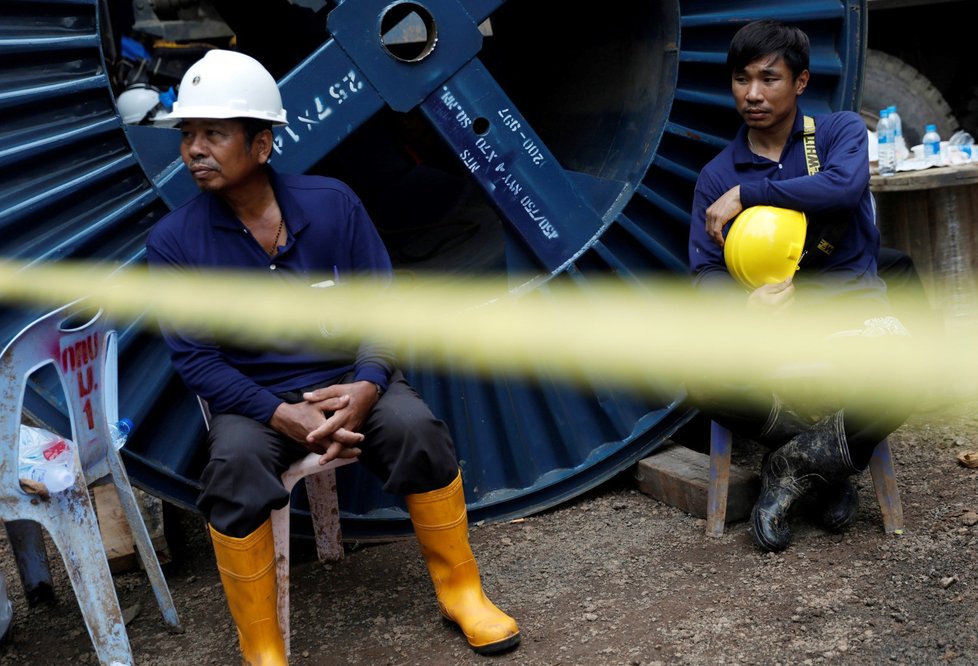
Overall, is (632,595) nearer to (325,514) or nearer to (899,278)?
(325,514)

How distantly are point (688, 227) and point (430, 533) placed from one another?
1449 millimetres

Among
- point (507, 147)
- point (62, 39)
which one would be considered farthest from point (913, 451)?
point (62, 39)

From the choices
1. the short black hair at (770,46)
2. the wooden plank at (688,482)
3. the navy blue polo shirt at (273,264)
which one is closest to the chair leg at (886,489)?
the wooden plank at (688,482)

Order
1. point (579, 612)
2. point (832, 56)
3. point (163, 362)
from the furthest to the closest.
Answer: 1. point (832, 56)
2. point (163, 362)
3. point (579, 612)

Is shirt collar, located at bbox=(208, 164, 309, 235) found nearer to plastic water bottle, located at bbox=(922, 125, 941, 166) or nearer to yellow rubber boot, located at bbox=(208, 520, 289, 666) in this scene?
yellow rubber boot, located at bbox=(208, 520, 289, 666)

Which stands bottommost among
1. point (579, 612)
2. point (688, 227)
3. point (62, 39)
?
point (579, 612)

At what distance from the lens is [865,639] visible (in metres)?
2.59

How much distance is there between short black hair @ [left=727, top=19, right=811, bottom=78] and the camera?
10.1 ft

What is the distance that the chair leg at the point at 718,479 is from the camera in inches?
128

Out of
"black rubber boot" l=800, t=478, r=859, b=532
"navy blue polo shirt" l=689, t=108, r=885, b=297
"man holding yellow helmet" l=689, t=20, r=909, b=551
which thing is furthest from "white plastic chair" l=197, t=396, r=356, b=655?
"black rubber boot" l=800, t=478, r=859, b=532

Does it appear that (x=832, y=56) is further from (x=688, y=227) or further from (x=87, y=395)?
(x=87, y=395)

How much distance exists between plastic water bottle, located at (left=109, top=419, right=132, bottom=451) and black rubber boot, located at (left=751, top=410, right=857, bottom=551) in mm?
1795

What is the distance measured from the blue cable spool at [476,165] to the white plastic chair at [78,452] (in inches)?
14.1

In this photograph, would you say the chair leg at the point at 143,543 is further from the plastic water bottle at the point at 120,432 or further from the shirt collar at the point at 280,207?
the shirt collar at the point at 280,207
